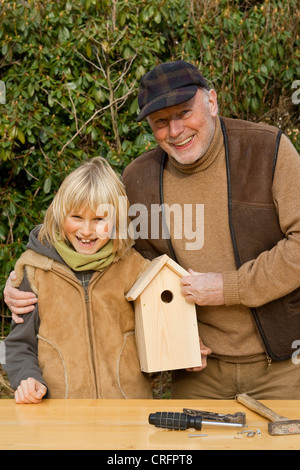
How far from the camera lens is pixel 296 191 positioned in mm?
2900

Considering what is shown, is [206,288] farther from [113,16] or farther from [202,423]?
[113,16]

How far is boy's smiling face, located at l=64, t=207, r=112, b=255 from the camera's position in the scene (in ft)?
9.12

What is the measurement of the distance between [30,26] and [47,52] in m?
0.25

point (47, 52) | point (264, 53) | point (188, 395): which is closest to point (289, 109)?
point (264, 53)

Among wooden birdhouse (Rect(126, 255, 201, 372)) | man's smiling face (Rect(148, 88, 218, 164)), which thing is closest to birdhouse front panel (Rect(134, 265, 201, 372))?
wooden birdhouse (Rect(126, 255, 201, 372))

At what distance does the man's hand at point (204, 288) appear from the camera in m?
2.86

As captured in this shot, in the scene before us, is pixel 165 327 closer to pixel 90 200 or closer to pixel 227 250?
pixel 227 250

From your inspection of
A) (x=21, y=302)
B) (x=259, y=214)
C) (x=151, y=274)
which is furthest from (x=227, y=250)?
(x=21, y=302)

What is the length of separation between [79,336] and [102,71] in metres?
2.98

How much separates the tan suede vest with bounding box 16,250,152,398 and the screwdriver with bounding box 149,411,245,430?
0.59 m

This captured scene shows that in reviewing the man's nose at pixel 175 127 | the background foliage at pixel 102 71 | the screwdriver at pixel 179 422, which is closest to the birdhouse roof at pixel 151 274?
the man's nose at pixel 175 127

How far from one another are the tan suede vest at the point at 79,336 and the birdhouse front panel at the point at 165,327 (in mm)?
110

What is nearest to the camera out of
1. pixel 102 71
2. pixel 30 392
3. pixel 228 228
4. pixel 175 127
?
pixel 30 392

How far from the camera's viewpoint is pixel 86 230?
277 centimetres
